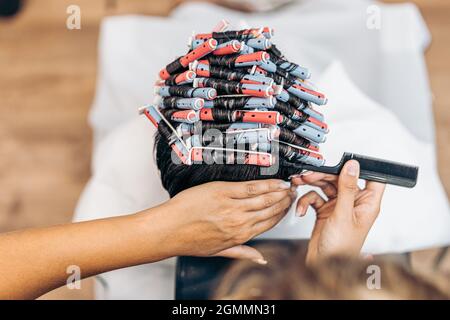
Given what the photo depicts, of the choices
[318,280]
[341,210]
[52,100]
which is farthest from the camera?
[52,100]

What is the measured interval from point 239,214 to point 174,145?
0.11 metres

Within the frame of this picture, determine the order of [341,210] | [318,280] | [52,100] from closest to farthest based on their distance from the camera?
[318,280] < [341,210] < [52,100]

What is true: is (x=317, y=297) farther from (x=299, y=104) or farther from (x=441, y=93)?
(x=441, y=93)

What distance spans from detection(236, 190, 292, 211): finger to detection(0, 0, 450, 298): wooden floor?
506 mm

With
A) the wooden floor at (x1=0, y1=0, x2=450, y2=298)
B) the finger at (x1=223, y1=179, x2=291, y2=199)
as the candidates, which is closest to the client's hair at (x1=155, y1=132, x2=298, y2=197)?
the finger at (x1=223, y1=179, x2=291, y2=199)

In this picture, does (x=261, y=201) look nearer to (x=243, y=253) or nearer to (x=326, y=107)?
(x=243, y=253)

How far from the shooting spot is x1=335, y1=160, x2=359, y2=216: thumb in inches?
23.3

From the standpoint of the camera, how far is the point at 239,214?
0.59 m

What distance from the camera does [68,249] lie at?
23.2 inches

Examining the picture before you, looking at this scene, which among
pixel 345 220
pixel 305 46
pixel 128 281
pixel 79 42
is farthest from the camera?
pixel 79 42

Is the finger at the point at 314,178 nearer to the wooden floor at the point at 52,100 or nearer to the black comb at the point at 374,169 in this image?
the black comb at the point at 374,169

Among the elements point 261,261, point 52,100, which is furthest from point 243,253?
point 52,100

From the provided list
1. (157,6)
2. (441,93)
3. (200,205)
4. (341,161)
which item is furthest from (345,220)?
(157,6)

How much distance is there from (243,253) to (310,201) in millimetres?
106
